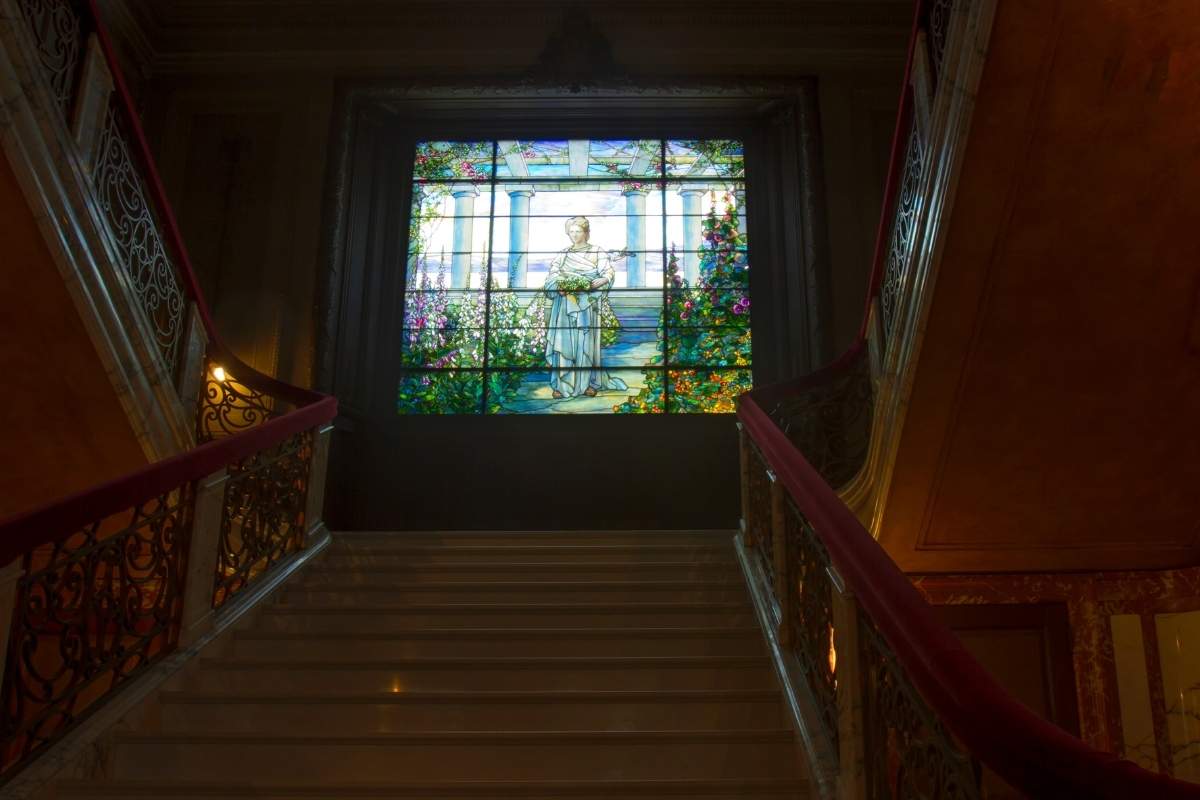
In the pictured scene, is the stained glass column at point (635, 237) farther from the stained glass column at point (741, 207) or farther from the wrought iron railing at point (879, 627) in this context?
the wrought iron railing at point (879, 627)

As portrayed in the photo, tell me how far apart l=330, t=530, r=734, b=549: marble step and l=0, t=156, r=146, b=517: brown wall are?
126 cm

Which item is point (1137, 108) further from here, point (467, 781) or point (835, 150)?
point (835, 150)

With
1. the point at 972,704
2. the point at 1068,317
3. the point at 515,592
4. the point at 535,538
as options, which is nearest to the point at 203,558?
the point at 515,592

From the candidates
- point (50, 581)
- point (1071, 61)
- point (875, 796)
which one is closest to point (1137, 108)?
point (1071, 61)

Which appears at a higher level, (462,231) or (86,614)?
(462,231)

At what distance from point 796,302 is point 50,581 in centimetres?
589

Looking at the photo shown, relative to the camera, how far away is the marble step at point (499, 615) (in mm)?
4293

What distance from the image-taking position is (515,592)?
4.72 meters

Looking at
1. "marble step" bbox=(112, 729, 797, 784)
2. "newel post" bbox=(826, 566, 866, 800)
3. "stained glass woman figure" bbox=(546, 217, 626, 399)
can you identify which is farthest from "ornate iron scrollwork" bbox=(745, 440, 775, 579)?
"stained glass woman figure" bbox=(546, 217, 626, 399)

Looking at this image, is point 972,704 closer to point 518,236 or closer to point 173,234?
point 173,234

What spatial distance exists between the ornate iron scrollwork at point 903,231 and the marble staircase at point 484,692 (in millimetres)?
1483

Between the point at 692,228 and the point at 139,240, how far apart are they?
15.2ft

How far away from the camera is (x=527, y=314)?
813 centimetres

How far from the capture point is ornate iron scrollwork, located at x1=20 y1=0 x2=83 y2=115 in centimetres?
400
